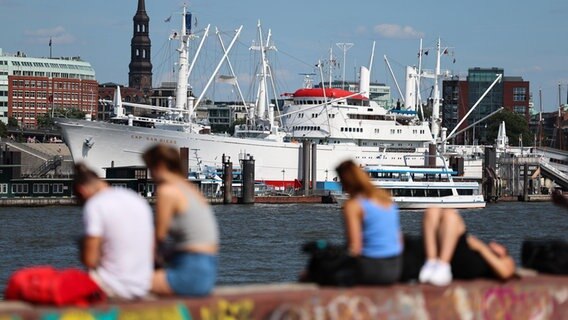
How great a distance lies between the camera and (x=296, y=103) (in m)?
105

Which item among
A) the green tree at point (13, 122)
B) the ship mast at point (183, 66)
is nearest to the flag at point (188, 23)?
the ship mast at point (183, 66)

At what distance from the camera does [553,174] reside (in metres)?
107

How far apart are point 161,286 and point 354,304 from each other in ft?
4.32

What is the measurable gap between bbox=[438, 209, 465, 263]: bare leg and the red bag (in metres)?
2.84

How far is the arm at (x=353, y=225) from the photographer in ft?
31.0

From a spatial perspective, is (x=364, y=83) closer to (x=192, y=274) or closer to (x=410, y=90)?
(x=410, y=90)

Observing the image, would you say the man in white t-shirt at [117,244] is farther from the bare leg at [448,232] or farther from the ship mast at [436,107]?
the ship mast at [436,107]

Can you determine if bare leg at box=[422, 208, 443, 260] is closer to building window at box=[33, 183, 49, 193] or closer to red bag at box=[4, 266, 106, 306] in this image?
red bag at box=[4, 266, 106, 306]

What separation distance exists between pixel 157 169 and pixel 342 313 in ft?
5.13

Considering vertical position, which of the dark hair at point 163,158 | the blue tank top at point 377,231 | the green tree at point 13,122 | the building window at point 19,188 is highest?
the green tree at point 13,122

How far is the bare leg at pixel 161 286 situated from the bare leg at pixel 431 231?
2181 mm

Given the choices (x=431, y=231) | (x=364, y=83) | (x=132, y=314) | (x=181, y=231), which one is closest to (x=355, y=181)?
(x=431, y=231)

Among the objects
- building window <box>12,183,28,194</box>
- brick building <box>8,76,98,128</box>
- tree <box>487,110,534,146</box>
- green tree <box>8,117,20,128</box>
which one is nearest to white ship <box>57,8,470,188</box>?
building window <box>12,183,28,194</box>

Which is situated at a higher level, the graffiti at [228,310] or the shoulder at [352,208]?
the shoulder at [352,208]
